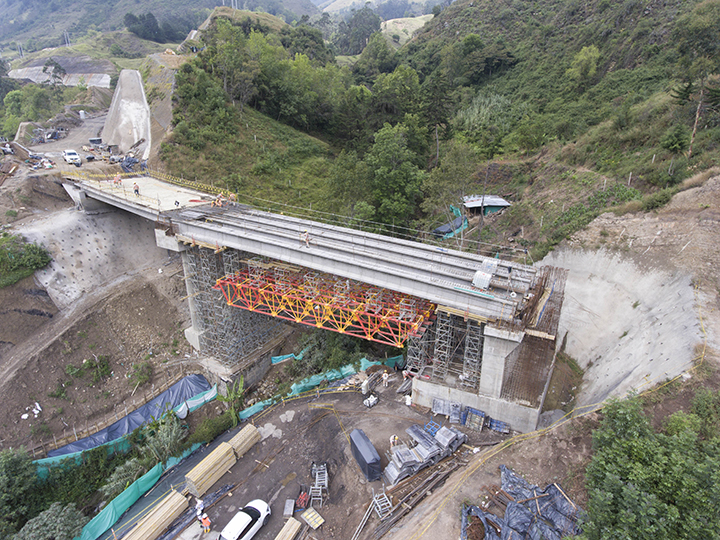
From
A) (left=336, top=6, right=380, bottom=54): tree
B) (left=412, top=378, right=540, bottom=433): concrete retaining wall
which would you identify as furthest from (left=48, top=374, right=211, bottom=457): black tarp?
(left=336, top=6, right=380, bottom=54): tree

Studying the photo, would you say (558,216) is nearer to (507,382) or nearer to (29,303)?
(507,382)

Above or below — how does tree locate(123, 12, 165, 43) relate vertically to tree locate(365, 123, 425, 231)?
above

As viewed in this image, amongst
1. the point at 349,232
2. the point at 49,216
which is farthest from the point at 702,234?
the point at 49,216

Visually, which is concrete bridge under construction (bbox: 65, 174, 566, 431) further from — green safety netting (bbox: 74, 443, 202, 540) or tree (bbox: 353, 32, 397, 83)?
tree (bbox: 353, 32, 397, 83)

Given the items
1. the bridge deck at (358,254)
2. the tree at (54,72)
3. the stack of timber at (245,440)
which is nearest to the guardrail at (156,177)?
the bridge deck at (358,254)

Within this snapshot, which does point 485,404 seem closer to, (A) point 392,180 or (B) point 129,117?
(A) point 392,180

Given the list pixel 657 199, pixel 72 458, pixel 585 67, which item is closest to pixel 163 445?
pixel 72 458
